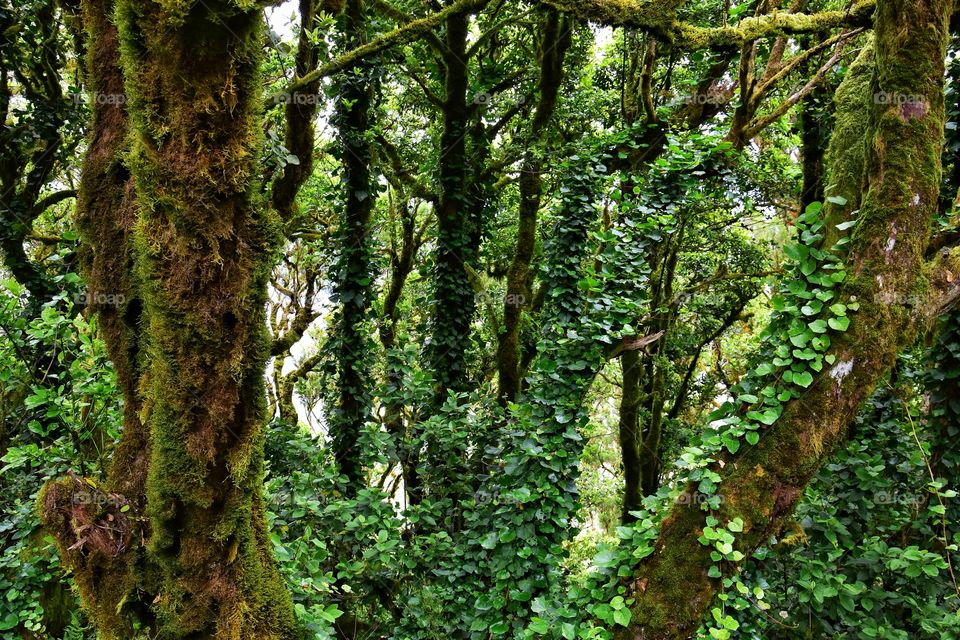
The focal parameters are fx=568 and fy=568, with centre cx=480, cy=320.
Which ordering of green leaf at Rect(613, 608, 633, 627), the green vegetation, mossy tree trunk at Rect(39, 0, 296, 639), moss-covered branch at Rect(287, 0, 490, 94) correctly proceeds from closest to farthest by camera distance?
mossy tree trunk at Rect(39, 0, 296, 639) < the green vegetation < green leaf at Rect(613, 608, 633, 627) < moss-covered branch at Rect(287, 0, 490, 94)

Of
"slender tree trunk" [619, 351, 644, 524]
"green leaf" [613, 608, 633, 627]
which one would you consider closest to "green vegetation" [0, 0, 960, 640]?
"green leaf" [613, 608, 633, 627]

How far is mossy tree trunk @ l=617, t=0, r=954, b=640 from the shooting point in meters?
3.05

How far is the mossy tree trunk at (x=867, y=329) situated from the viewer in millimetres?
3051

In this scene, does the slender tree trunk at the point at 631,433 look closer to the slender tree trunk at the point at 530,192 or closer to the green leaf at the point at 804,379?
the slender tree trunk at the point at 530,192

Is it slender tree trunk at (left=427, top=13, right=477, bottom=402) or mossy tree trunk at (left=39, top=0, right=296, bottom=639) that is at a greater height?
slender tree trunk at (left=427, top=13, right=477, bottom=402)

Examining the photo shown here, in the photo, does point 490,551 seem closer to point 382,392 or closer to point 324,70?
point 382,392

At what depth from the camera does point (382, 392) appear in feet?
19.1

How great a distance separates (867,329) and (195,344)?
3295mm

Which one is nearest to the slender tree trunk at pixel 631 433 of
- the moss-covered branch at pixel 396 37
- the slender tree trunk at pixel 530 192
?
the slender tree trunk at pixel 530 192


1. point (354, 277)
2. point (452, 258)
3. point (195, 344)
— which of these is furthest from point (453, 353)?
point (195, 344)

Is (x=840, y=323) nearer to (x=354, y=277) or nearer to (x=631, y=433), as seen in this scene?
(x=354, y=277)

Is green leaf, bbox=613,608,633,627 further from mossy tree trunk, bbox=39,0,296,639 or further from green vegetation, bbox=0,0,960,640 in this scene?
mossy tree trunk, bbox=39,0,296,639

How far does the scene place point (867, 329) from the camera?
303cm

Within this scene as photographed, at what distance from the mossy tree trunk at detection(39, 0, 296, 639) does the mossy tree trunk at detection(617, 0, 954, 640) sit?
2110 mm
